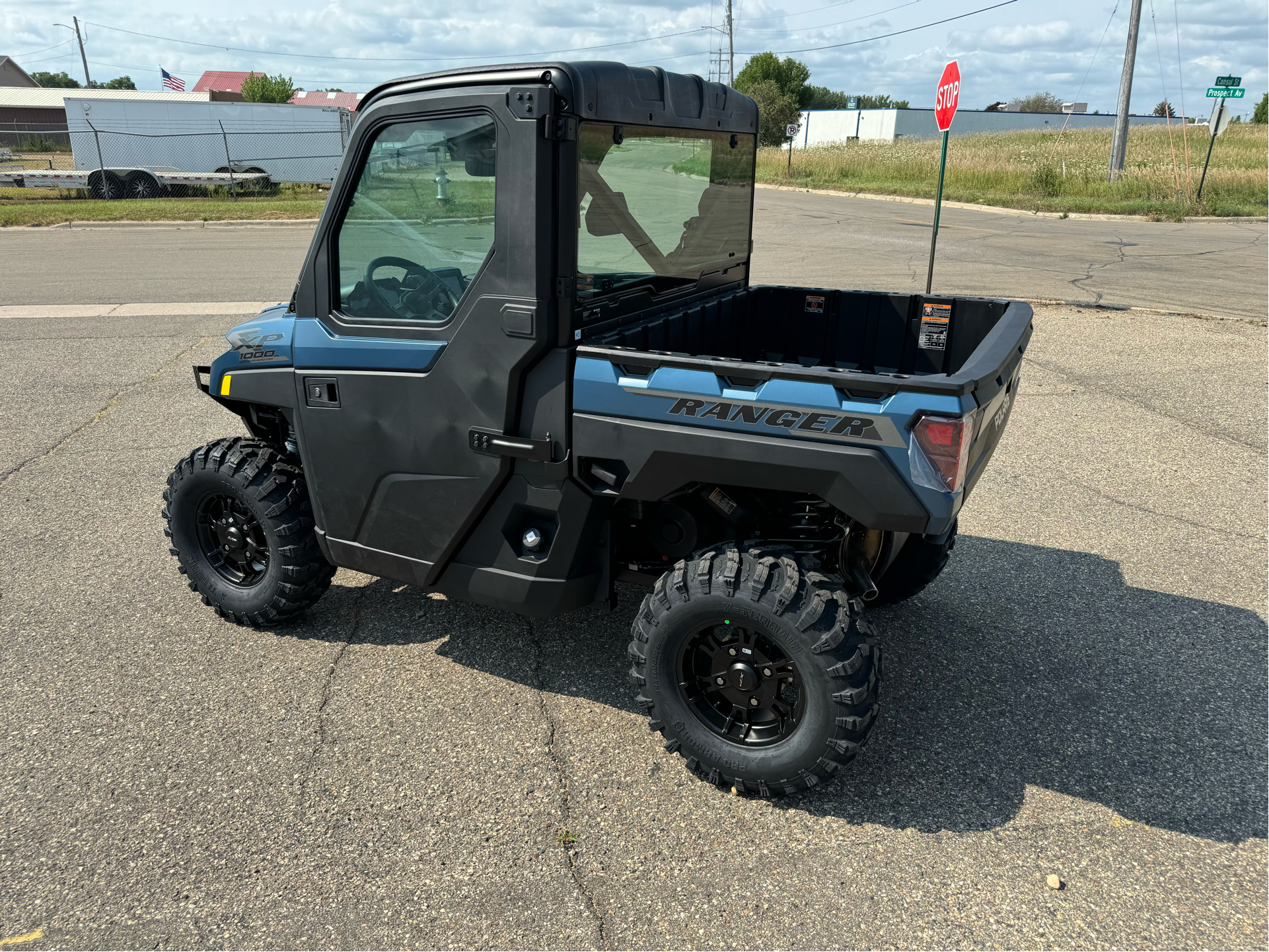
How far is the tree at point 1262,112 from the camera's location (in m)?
74.4

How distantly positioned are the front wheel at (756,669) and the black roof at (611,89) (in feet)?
4.84

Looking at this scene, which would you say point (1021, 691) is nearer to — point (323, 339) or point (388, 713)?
point (388, 713)

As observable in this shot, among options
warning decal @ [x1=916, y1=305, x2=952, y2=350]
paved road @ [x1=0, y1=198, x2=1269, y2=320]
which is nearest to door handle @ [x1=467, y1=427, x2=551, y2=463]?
warning decal @ [x1=916, y1=305, x2=952, y2=350]

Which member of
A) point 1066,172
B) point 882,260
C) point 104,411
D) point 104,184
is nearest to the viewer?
point 104,411

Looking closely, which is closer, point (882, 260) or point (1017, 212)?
point (882, 260)

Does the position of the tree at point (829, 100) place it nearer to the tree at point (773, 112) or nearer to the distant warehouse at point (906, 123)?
the distant warehouse at point (906, 123)

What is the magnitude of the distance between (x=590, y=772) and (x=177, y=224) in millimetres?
22134

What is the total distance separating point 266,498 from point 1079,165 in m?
33.8

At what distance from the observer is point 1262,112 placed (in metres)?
76.1

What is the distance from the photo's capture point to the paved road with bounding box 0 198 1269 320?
41.4 feet

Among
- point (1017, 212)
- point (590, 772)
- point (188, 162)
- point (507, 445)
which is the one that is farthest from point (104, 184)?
point (590, 772)

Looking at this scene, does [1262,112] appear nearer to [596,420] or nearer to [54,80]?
[596,420]

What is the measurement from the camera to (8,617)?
165 inches

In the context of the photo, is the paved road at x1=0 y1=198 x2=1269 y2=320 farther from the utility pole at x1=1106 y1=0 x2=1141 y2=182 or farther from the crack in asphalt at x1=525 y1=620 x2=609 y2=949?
the crack in asphalt at x1=525 y1=620 x2=609 y2=949
